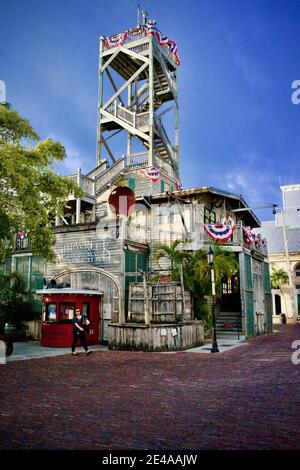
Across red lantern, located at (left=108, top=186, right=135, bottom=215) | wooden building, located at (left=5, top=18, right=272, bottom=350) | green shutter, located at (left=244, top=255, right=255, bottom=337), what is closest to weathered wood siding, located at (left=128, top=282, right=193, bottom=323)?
wooden building, located at (left=5, top=18, right=272, bottom=350)

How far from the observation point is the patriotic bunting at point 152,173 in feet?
83.3

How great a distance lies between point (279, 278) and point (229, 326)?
2381cm

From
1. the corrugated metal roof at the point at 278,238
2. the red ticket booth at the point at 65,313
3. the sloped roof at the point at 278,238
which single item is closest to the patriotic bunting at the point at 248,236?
the red ticket booth at the point at 65,313

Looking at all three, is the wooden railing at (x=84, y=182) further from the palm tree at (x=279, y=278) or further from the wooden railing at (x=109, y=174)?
the palm tree at (x=279, y=278)

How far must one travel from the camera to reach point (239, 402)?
6.96 m

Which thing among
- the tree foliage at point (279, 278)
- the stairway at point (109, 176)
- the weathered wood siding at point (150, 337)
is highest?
the stairway at point (109, 176)

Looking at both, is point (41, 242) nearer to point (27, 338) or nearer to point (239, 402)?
point (27, 338)

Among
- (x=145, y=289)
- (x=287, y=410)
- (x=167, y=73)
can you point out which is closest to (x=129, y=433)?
(x=287, y=410)

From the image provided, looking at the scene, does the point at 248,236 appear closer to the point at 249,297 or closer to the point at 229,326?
the point at 249,297

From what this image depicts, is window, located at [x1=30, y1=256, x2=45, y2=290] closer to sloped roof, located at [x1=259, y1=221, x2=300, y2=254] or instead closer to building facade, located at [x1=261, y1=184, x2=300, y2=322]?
building facade, located at [x1=261, y1=184, x2=300, y2=322]

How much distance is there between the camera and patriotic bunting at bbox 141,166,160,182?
25375 millimetres

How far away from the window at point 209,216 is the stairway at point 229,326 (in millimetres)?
5721

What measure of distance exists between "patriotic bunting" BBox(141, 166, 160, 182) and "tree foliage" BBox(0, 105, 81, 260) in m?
8.88

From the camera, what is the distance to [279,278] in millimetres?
43781
